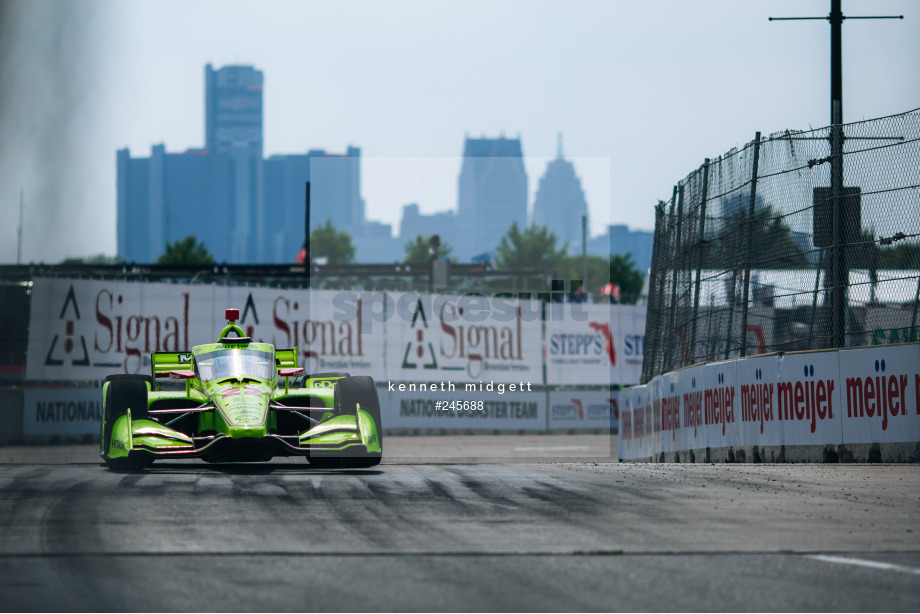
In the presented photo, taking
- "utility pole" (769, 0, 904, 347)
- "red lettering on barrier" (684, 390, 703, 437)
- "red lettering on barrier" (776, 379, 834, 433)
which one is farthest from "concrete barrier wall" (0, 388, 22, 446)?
"utility pole" (769, 0, 904, 347)

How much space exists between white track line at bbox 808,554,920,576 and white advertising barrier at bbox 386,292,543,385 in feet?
90.1

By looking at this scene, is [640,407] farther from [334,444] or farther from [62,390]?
[62,390]

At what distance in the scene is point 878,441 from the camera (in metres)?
12.8

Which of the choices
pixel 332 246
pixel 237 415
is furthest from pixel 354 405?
pixel 332 246

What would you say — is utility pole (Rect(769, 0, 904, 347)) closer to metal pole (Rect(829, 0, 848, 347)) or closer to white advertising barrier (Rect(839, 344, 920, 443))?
metal pole (Rect(829, 0, 848, 347))

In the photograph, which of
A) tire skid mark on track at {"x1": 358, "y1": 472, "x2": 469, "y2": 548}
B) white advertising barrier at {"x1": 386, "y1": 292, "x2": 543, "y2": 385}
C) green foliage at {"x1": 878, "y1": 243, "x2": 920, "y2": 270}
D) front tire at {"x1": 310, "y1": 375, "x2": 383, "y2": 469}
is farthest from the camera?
white advertising barrier at {"x1": 386, "y1": 292, "x2": 543, "y2": 385}

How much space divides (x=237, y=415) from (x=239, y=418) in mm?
55

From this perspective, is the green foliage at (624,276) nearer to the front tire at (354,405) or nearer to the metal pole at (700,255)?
the metal pole at (700,255)

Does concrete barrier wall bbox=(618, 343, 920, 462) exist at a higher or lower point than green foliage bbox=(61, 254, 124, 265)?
lower

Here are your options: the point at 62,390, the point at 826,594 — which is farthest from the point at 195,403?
the point at 62,390

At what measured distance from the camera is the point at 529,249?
4678 inches

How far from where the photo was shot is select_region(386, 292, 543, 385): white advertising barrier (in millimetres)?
34094

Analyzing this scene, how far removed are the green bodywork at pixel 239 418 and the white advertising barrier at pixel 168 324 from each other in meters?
12.4

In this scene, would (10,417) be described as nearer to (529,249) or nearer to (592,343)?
(592,343)
